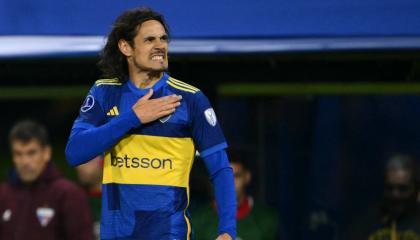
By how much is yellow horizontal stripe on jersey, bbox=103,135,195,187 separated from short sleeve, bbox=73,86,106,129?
122 millimetres

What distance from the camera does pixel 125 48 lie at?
3697 millimetres

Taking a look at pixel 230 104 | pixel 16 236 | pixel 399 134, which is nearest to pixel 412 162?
pixel 399 134

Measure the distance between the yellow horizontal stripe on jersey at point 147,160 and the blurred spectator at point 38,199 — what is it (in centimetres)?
174

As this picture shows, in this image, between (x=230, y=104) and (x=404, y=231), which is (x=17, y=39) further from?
(x=404, y=231)

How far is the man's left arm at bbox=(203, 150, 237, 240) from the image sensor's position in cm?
356

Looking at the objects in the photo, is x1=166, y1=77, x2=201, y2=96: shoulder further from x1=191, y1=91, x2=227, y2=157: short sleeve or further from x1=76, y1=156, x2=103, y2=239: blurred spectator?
x1=76, y1=156, x2=103, y2=239: blurred spectator

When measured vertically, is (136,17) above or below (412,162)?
above

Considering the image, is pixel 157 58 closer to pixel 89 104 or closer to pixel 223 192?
pixel 89 104

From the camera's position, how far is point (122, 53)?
12.2ft

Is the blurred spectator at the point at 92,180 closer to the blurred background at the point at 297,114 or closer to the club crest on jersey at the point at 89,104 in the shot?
the blurred background at the point at 297,114

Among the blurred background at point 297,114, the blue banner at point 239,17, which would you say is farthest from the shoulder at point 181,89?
the blurred background at point 297,114

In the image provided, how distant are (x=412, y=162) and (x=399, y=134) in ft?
0.67

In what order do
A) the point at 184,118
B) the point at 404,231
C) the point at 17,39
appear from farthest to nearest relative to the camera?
the point at 404,231, the point at 17,39, the point at 184,118

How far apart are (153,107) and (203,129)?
8.1 inches
